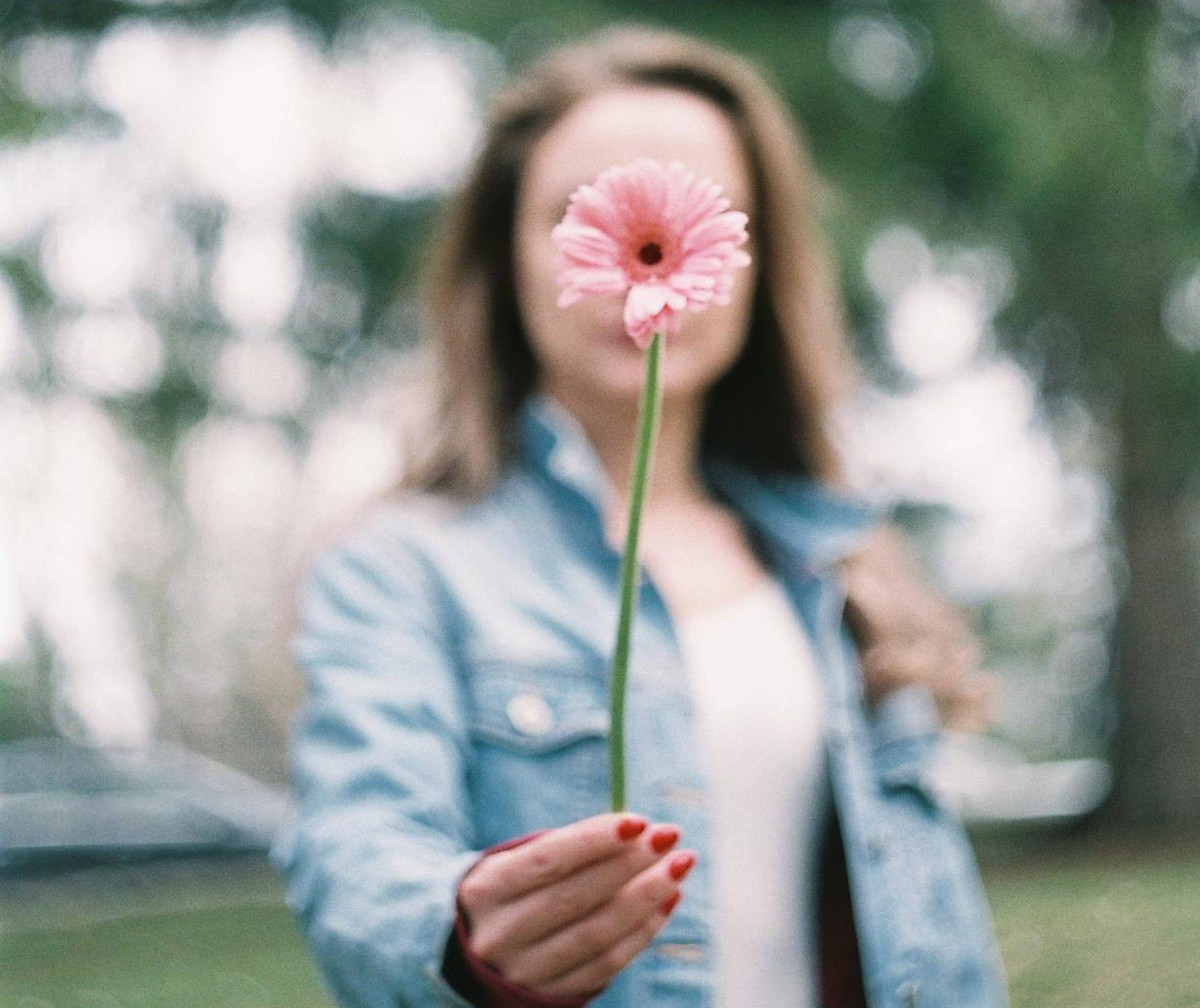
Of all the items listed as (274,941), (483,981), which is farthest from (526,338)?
(274,941)

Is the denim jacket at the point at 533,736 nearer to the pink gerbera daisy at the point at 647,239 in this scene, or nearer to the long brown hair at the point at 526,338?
the long brown hair at the point at 526,338

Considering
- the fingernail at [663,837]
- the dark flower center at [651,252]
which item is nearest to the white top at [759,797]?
the fingernail at [663,837]

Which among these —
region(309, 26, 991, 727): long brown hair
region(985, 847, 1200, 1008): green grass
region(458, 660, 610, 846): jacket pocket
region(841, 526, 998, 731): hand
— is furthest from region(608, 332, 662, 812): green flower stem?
region(985, 847, 1200, 1008): green grass

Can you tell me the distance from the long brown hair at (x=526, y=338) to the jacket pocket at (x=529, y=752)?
0.29 m

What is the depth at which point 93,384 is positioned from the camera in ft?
25.4

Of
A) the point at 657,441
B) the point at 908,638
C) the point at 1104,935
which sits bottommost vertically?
the point at 1104,935

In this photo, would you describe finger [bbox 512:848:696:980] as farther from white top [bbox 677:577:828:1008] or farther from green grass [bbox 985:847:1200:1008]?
green grass [bbox 985:847:1200:1008]

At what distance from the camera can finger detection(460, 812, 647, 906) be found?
74 centimetres

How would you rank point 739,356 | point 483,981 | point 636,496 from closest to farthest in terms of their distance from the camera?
point 636,496 < point 483,981 < point 739,356

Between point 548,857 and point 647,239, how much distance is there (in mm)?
315

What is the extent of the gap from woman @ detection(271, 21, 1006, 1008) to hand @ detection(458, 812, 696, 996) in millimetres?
16

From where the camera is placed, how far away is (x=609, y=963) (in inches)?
31.1

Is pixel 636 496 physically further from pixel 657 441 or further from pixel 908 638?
pixel 908 638

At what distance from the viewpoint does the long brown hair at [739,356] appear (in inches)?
63.1
